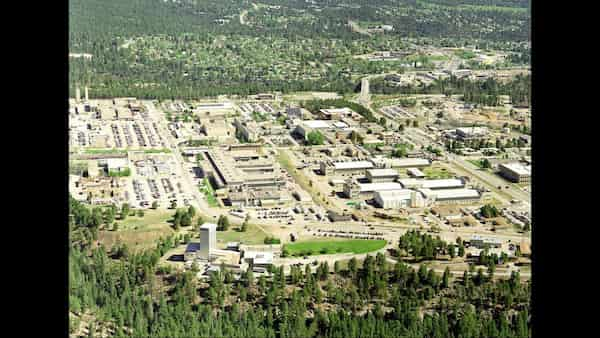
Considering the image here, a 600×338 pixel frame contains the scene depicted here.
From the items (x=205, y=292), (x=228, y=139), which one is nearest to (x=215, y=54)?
(x=228, y=139)

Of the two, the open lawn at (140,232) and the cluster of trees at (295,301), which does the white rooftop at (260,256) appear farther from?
the open lawn at (140,232)

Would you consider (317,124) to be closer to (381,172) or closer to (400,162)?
(400,162)

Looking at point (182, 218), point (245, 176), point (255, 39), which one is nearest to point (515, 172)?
point (245, 176)

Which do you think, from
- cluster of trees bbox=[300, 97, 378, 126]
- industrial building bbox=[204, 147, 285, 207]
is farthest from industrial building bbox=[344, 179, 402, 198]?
cluster of trees bbox=[300, 97, 378, 126]

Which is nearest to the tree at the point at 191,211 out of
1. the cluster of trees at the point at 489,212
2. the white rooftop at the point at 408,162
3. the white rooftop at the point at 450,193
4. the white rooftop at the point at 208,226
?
the white rooftop at the point at 208,226

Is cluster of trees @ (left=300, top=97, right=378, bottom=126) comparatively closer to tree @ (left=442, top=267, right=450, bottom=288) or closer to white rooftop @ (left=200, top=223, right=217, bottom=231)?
white rooftop @ (left=200, top=223, right=217, bottom=231)

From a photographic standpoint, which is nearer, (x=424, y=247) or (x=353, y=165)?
(x=424, y=247)

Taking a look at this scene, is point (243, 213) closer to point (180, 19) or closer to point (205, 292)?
point (205, 292)
